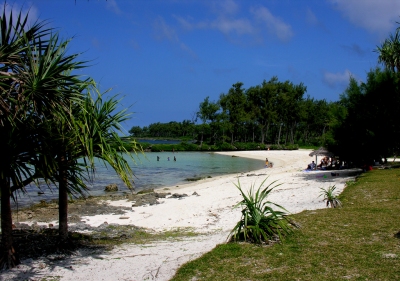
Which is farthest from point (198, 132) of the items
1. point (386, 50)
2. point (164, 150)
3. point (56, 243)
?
point (56, 243)

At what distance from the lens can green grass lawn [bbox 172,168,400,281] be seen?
5316 mm

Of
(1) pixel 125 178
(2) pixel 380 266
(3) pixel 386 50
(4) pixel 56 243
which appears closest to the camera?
(2) pixel 380 266

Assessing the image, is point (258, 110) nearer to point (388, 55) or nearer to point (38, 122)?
point (388, 55)

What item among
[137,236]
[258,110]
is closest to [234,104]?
[258,110]

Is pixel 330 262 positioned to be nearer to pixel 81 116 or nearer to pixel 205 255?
pixel 205 255

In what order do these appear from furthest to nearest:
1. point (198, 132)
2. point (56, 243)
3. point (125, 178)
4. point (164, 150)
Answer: point (198, 132) < point (164, 150) < point (56, 243) < point (125, 178)

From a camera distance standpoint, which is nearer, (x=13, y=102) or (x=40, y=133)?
(x=13, y=102)

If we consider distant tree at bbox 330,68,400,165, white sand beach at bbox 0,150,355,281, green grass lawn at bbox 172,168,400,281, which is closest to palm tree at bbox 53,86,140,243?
white sand beach at bbox 0,150,355,281

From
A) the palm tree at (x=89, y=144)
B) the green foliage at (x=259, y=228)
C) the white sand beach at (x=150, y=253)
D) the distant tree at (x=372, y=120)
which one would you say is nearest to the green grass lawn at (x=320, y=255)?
the green foliage at (x=259, y=228)

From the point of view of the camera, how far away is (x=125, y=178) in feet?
22.1

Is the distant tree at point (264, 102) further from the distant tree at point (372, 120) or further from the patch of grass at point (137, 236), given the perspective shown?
the patch of grass at point (137, 236)

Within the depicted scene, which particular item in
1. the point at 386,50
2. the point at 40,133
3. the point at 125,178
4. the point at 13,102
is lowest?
the point at 125,178

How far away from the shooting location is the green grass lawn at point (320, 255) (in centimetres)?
532

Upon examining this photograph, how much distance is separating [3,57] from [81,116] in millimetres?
1663
